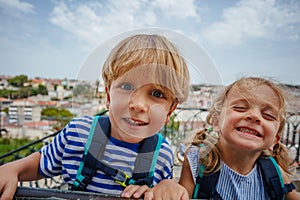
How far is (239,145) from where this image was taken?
89 cm

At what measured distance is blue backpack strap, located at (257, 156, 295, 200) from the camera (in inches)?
37.9

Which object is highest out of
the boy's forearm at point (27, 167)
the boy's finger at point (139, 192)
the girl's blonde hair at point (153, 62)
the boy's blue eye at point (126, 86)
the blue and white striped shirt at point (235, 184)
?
the girl's blonde hair at point (153, 62)

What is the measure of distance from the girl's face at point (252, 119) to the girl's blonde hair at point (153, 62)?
35 cm

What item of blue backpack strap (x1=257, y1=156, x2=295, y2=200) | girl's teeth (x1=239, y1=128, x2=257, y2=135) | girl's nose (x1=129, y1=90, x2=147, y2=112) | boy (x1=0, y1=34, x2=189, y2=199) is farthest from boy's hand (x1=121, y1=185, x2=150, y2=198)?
blue backpack strap (x1=257, y1=156, x2=295, y2=200)

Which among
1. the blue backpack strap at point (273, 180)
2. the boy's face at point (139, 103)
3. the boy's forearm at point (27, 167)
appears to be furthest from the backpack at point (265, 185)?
the boy's forearm at point (27, 167)

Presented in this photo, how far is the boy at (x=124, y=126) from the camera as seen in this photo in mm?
604

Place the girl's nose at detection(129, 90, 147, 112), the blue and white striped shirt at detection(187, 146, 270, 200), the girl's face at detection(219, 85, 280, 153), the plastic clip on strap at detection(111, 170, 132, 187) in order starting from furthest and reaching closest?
the blue and white striped shirt at detection(187, 146, 270, 200), the girl's face at detection(219, 85, 280, 153), the plastic clip on strap at detection(111, 170, 132, 187), the girl's nose at detection(129, 90, 147, 112)

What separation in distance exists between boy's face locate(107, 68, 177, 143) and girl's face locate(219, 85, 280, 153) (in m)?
0.35

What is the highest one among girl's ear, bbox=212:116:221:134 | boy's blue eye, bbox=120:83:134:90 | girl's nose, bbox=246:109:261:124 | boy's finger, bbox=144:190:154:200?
boy's blue eye, bbox=120:83:134:90

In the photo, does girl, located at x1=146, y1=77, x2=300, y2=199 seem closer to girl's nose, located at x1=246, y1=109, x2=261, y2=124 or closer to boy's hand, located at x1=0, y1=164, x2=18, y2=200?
girl's nose, located at x1=246, y1=109, x2=261, y2=124

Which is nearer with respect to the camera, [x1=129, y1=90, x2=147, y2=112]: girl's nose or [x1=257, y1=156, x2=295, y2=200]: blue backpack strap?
[x1=129, y1=90, x2=147, y2=112]: girl's nose

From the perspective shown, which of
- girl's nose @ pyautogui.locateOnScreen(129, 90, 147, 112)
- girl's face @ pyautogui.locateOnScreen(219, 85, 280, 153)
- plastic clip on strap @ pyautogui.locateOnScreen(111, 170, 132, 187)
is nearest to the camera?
girl's nose @ pyautogui.locateOnScreen(129, 90, 147, 112)

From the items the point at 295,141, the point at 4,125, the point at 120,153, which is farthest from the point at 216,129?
the point at 4,125

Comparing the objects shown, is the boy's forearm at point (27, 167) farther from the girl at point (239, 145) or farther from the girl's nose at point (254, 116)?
the girl's nose at point (254, 116)
